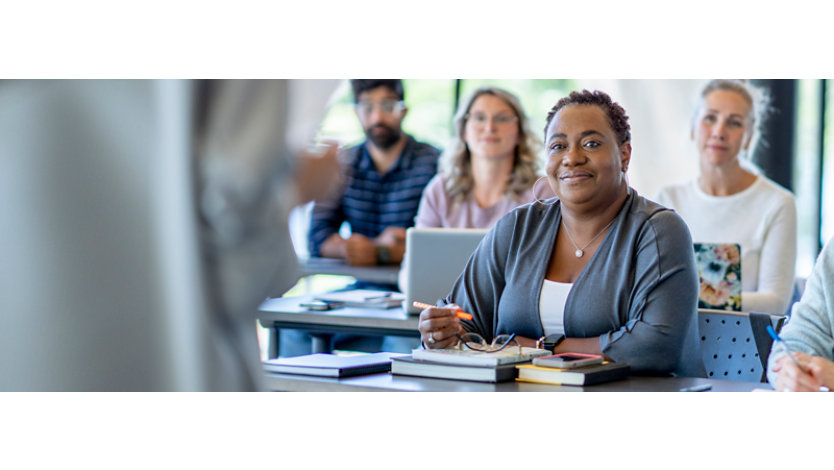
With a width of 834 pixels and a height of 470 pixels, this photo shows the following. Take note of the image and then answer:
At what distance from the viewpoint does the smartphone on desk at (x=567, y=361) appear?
221 cm

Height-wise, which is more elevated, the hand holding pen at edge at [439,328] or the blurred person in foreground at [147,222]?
the blurred person in foreground at [147,222]

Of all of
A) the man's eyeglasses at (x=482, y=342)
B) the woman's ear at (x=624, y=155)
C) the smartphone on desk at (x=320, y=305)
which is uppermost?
the woman's ear at (x=624, y=155)

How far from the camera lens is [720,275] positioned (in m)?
3.21

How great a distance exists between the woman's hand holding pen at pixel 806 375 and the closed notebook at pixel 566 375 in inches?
15.2

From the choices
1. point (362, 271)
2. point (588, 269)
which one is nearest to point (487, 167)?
point (362, 271)

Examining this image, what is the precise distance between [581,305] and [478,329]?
35cm

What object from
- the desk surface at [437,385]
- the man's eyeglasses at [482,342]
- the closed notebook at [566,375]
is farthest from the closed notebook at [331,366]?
the closed notebook at [566,375]

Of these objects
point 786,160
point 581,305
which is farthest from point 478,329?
point 786,160

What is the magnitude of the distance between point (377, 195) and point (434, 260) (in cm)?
213

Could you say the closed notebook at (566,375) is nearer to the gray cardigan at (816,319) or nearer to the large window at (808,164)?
the gray cardigan at (816,319)

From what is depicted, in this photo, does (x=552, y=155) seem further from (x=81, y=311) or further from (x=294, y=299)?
(x=81, y=311)

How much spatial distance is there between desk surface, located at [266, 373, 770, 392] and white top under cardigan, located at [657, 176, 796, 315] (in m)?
1.60

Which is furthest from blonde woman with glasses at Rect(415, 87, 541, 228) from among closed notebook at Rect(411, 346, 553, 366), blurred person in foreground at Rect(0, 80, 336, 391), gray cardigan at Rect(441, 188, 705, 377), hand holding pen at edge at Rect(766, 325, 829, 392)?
blurred person in foreground at Rect(0, 80, 336, 391)
